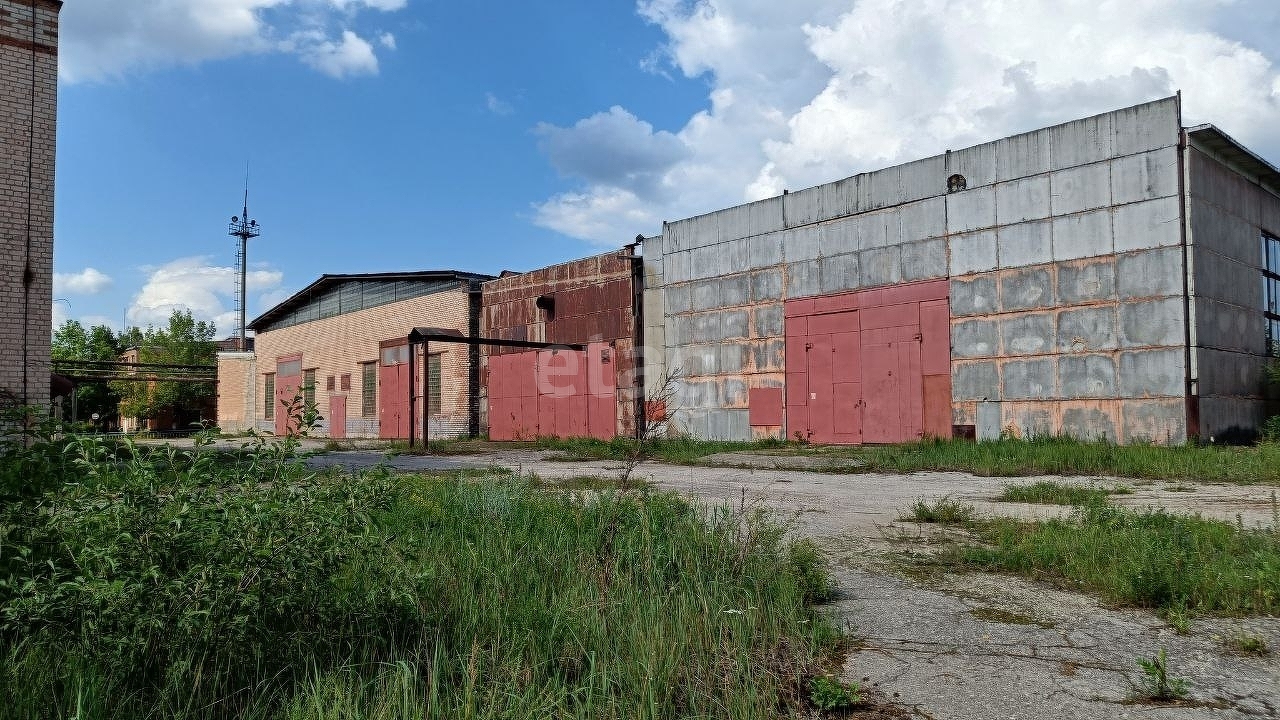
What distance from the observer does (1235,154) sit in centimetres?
1533

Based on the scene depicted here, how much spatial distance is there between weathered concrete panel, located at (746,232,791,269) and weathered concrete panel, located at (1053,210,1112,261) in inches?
250

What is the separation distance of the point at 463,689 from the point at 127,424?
64.6m

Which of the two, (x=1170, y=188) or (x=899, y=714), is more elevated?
(x=1170, y=188)

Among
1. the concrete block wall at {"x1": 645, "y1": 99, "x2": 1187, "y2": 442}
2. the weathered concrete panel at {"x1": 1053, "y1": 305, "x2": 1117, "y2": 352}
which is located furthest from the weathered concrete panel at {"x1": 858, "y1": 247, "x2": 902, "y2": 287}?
the weathered concrete panel at {"x1": 1053, "y1": 305, "x2": 1117, "y2": 352}

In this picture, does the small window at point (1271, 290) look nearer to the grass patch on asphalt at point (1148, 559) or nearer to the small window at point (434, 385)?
the grass patch on asphalt at point (1148, 559)

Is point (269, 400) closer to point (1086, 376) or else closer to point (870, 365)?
point (870, 365)

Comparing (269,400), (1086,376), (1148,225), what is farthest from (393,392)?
(1148,225)

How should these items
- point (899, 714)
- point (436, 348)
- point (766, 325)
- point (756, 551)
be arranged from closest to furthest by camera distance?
point (899, 714) < point (756, 551) < point (766, 325) < point (436, 348)

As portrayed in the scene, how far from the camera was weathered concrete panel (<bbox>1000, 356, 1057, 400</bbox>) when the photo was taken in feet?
50.9

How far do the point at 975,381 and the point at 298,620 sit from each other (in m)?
15.6

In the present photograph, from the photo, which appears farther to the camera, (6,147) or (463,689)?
(6,147)

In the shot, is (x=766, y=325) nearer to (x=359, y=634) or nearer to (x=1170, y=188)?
(x=1170, y=188)

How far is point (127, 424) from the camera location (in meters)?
57.0

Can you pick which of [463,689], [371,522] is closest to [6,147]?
[371,522]
